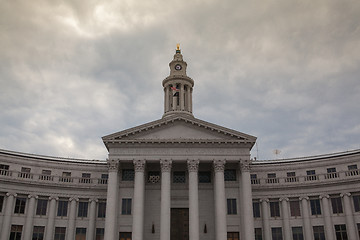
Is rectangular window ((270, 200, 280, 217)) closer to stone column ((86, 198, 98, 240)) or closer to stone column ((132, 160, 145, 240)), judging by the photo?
stone column ((132, 160, 145, 240))

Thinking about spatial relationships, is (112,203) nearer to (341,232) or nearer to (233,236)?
(233,236)

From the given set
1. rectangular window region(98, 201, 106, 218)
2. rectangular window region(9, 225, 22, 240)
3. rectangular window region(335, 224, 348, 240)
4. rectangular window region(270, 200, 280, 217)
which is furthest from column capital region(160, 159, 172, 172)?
rectangular window region(335, 224, 348, 240)

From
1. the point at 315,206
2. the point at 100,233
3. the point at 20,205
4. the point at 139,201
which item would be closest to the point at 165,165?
the point at 139,201

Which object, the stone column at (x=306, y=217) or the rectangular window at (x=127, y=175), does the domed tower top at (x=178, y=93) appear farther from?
the stone column at (x=306, y=217)

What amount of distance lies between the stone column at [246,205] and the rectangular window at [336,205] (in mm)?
14445

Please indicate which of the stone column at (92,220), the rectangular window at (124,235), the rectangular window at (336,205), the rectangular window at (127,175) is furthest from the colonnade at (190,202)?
the rectangular window at (336,205)

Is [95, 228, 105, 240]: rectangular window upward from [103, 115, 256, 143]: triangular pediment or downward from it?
downward

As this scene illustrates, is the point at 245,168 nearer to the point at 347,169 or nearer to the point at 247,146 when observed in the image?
the point at 247,146

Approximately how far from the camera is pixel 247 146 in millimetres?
56594

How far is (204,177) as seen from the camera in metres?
60.0

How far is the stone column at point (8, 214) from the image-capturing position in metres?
54.7

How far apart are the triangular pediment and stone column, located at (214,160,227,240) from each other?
4.24m

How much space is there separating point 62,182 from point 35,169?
527cm

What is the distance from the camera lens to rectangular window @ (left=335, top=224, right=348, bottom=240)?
2216 inches
